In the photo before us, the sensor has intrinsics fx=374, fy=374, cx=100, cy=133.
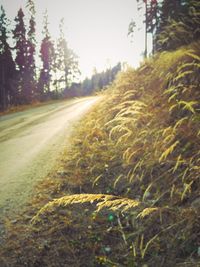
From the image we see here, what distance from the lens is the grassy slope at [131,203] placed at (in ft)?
13.3

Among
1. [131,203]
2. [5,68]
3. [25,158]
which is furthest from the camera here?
[5,68]

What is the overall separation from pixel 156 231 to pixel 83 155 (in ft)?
10.7

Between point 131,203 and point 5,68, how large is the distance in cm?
4970

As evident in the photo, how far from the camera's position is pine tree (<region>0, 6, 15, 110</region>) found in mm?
50906

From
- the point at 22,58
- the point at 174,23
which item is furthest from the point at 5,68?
the point at 174,23

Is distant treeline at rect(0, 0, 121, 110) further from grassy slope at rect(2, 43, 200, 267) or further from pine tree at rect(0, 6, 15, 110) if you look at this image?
grassy slope at rect(2, 43, 200, 267)

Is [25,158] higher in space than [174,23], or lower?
lower

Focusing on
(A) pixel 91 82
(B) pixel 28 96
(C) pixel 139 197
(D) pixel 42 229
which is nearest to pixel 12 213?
(D) pixel 42 229

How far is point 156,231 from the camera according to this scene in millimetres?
4234

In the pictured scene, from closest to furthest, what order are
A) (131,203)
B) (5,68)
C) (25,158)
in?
(131,203) → (25,158) → (5,68)

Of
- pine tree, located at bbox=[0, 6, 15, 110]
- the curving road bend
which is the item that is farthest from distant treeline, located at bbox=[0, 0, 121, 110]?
the curving road bend

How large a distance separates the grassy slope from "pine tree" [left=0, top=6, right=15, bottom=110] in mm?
46017

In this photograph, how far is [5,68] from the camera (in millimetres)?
51188

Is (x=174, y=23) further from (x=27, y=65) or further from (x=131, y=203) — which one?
(x=27, y=65)
